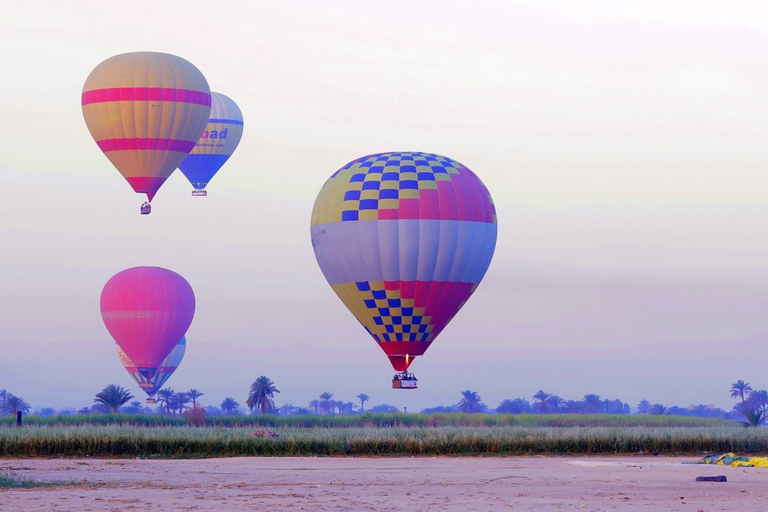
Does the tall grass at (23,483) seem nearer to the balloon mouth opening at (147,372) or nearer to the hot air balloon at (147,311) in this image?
the hot air balloon at (147,311)

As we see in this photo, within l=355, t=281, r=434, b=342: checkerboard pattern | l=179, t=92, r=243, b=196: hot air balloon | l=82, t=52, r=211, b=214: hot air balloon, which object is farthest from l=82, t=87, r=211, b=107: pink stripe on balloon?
l=355, t=281, r=434, b=342: checkerboard pattern

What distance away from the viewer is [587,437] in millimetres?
52062

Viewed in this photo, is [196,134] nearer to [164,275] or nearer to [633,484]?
[164,275]

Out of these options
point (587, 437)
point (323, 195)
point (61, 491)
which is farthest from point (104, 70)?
point (61, 491)

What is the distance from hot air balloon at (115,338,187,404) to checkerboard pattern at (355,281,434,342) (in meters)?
35.7

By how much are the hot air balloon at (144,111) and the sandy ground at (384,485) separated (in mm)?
25030

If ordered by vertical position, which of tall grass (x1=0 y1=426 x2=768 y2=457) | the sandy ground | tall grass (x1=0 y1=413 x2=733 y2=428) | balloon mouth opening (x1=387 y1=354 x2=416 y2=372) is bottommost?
the sandy ground

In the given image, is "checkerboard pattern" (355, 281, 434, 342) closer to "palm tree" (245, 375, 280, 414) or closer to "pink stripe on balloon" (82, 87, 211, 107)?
"pink stripe on balloon" (82, 87, 211, 107)

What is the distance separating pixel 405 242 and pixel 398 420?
41.5 m

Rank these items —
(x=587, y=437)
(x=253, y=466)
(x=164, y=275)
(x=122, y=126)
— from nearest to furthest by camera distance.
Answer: (x=253, y=466)
(x=587, y=437)
(x=122, y=126)
(x=164, y=275)

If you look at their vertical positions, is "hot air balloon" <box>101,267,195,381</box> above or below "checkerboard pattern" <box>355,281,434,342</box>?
above

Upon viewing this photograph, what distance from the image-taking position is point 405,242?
58875 millimetres

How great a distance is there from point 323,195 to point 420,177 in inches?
201

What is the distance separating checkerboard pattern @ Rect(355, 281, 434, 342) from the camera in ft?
196
